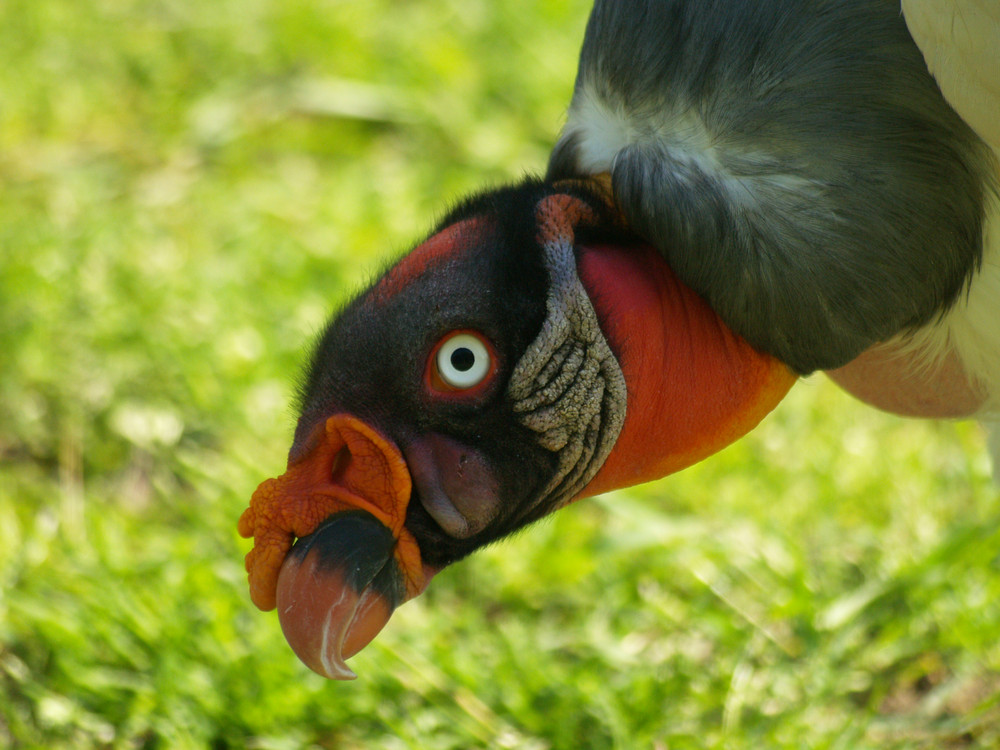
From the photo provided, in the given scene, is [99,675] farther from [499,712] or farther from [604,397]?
[604,397]

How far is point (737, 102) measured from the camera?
2074 millimetres

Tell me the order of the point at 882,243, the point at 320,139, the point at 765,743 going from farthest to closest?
the point at 320,139 < the point at 765,743 < the point at 882,243

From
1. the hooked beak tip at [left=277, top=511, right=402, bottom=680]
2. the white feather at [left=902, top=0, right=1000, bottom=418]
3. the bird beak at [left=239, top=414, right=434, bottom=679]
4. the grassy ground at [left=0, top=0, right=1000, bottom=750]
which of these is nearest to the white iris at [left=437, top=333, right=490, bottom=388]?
the bird beak at [left=239, top=414, right=434, bottom=679]

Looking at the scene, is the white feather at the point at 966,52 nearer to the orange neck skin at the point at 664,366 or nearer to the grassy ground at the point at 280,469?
the orange neck skin at the point at 664,366

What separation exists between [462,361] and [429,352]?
66mm

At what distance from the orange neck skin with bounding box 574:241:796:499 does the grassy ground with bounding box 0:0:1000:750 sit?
867 mm

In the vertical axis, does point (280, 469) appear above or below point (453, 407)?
above

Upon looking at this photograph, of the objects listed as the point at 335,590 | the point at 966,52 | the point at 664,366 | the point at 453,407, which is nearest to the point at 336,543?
the point at 335,590

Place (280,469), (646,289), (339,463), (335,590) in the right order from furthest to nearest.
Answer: (280,469)
(646,289)
(339,463)
(335,590)

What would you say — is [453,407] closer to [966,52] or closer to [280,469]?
[966,52]

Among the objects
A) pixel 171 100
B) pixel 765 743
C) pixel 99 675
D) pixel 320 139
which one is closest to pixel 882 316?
pixel 765 743

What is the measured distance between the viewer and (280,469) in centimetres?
360

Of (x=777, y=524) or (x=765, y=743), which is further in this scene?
(x=777, y=524)

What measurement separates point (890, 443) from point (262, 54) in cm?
395
